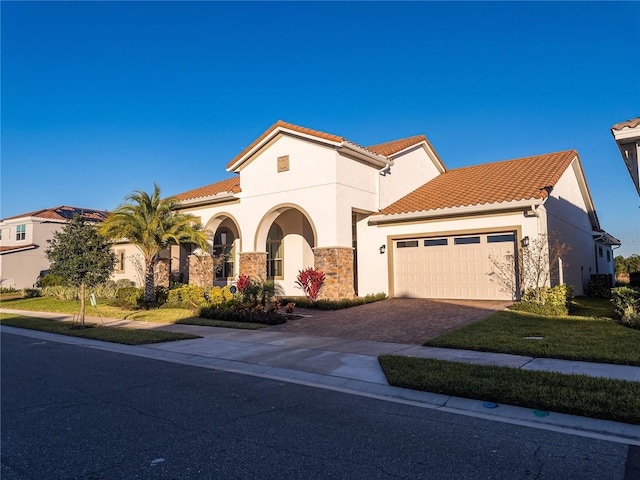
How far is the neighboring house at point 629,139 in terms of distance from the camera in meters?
9.49

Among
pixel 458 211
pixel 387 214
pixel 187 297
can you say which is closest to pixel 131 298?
pixel 187 297

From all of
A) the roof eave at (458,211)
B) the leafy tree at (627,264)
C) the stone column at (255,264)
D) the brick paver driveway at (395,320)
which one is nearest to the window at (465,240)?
the roof eave at (458,211)

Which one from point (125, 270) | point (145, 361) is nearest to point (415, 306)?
point (145, 361)

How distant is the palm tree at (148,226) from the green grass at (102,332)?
13.6 ft

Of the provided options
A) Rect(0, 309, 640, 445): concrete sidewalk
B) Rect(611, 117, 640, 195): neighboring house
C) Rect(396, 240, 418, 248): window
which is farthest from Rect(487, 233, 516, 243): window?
Rect(0, 309, 640, 445): concrete sidewalk

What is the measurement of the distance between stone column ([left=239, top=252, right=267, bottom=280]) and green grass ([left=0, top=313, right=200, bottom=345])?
280 inches

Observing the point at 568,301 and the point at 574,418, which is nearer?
the point at 574,418

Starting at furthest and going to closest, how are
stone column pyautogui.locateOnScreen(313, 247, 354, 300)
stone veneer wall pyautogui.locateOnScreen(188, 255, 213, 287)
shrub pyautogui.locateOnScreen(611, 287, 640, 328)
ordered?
stone veneer wall pyautogui.locateOnScreen(188, 255, 213, 287) → stone column pyautogui.locateOnScreen(313, 247, 354, 300) → shrub pyautogui.locateOnScreen(611, 287, 640, 328)

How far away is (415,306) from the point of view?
16.8m

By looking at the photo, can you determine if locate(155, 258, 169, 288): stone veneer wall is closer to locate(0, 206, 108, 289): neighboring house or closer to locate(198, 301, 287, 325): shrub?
locate(198, 301, 287, 325): shrub

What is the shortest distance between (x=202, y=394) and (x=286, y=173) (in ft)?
46.6

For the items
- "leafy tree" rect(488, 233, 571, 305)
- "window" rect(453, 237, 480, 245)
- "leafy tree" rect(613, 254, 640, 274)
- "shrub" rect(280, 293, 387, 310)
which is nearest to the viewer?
"leafy tree" rect(488, 233, 571, 305)

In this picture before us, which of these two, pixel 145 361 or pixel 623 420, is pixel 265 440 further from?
pixel 145 361

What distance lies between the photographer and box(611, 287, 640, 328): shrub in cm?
1155
